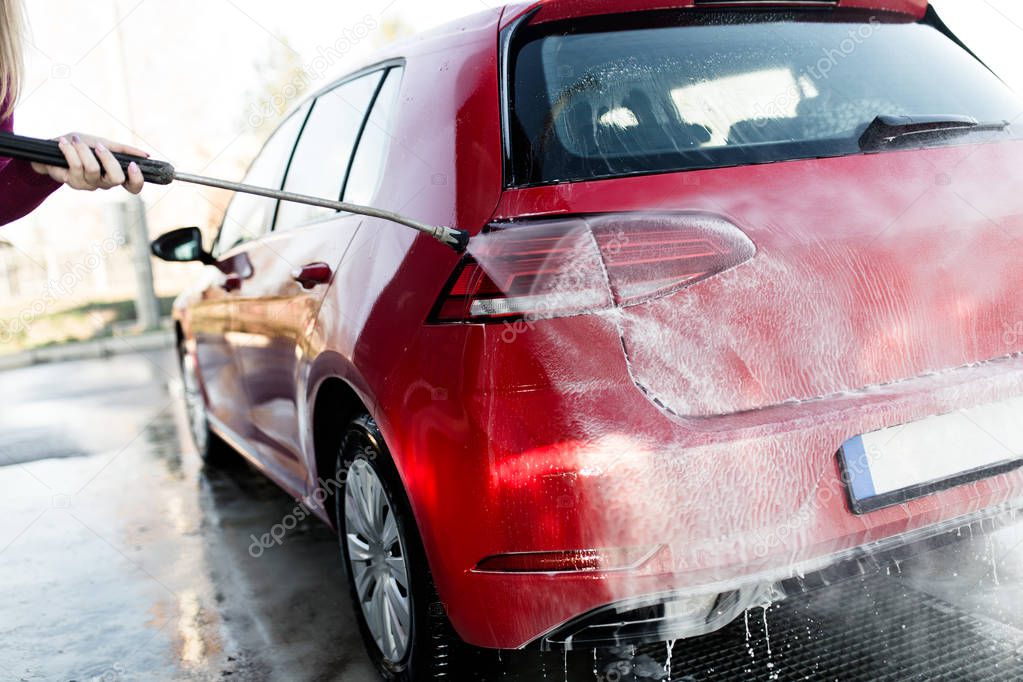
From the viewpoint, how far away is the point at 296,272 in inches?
122

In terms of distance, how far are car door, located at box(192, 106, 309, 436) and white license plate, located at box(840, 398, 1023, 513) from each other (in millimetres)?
2426

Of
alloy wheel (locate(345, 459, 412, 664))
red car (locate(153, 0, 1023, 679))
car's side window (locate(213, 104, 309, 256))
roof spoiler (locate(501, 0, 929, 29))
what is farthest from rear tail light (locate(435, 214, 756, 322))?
car's side window (locate(213, 104, 309, 256))

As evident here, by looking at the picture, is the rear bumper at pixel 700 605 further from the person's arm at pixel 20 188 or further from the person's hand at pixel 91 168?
the person's arm at pixel 20 188

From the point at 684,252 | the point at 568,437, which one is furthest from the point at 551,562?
the point at 684,252

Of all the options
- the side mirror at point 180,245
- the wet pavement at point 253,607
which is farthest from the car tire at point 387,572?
the side mirror at point 180,245

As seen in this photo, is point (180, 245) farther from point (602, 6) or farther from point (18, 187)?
point (602, 6)

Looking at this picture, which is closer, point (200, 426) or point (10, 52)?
point (10, 52)

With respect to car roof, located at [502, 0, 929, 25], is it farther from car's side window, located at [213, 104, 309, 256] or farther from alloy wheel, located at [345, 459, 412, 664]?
car's side window, located at [213, 104, 309, 256]

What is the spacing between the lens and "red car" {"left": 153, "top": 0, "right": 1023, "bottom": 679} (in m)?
1.90

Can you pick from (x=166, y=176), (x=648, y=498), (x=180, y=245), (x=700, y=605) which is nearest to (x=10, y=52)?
(x=166, y=176)

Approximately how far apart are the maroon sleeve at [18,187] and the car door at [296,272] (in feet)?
2.59

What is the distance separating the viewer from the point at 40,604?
3.63m

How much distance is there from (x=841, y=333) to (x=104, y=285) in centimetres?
2039

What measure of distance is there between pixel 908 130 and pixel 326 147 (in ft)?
6.07
